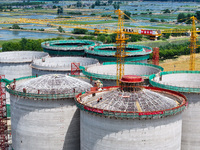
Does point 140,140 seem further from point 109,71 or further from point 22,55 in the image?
point 22,55

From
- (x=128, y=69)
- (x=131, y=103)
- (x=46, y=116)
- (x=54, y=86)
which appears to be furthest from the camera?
(x=128, y=69)

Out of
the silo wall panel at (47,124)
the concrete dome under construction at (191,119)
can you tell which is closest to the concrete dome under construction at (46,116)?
the silo wall panel at (47,124)

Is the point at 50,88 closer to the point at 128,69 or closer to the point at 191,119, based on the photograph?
the point at 191,119

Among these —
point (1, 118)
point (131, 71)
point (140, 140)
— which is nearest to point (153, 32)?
point (131, 71)

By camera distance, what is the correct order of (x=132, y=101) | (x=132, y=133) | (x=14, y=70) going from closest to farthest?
(x=132, y=133) → (x=132, y=101) → (x=14, y=70)

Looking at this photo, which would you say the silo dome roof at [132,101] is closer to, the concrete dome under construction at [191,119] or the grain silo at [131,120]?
the grain silo at [131,120]

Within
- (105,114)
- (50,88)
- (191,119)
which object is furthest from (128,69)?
(105,114)

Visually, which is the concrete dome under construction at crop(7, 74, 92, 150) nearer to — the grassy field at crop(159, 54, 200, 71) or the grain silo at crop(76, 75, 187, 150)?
the grain silo at crop(76, 75, 187, 150)

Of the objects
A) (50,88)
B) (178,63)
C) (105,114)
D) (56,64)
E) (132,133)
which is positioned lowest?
(178,63)
